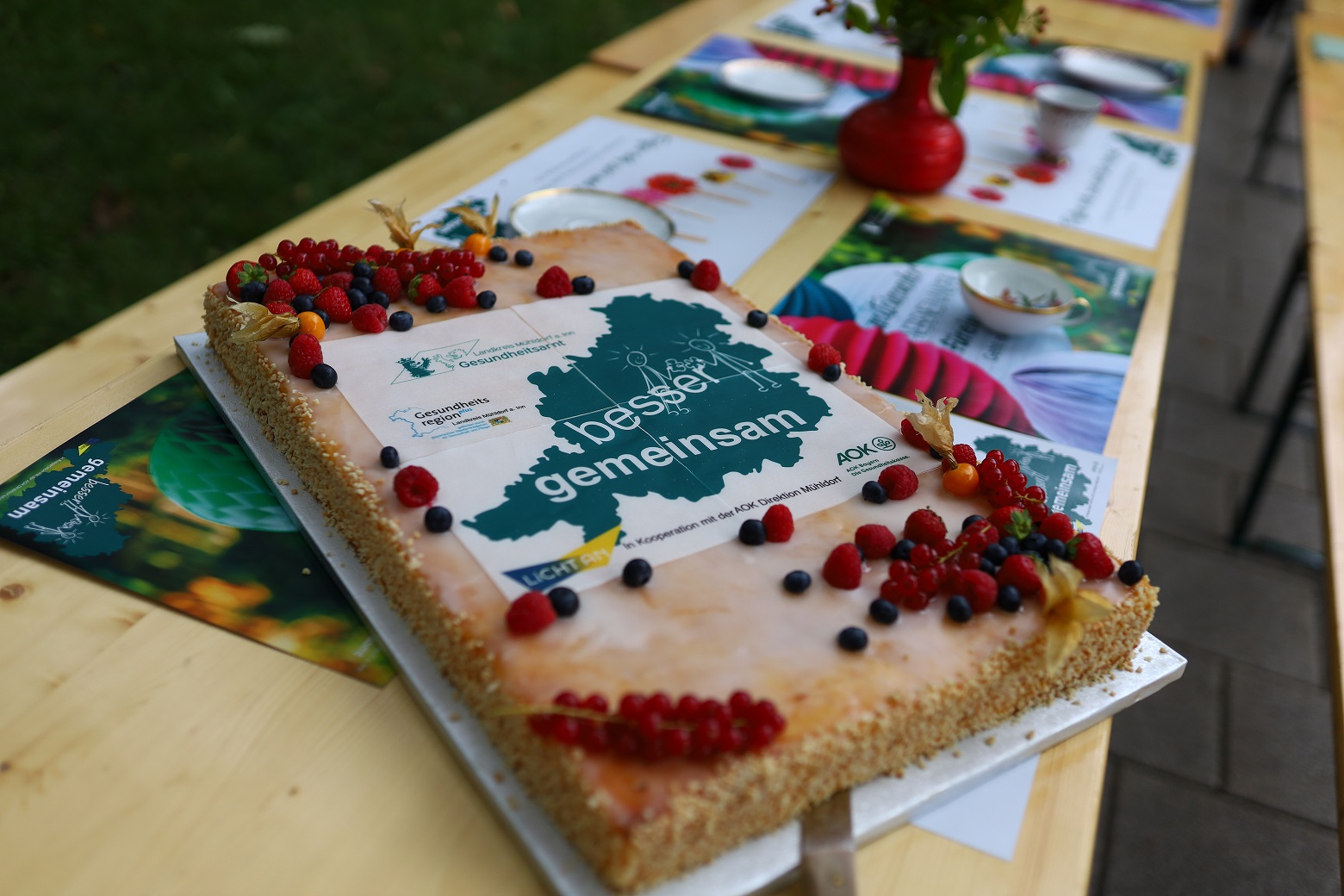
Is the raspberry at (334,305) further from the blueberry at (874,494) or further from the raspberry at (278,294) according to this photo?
the blueberry at (874,494)

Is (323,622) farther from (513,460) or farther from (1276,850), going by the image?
(1276,850)

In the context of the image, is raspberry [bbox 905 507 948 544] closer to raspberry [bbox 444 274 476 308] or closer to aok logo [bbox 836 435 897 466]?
aok logo [bbox 836 435 897 466]

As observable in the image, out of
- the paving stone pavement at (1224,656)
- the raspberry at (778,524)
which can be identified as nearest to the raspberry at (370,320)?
the raspberry at (778,524)

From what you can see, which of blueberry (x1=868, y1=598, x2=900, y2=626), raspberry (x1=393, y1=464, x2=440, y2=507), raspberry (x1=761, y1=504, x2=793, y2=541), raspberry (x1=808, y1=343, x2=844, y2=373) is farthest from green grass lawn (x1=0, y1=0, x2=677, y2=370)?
blueberry (x1=868, y1=598, x2=900, y2=626)

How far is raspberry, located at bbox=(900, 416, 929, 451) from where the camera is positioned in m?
1.06

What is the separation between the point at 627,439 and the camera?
1027 mm

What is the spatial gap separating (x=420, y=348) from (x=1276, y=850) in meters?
1.60

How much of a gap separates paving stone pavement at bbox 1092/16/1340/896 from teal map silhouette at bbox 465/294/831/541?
41.8 inches

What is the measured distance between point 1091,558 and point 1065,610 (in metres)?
0.07

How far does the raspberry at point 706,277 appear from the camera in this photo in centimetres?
129

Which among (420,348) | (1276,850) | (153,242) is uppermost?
(420,348)

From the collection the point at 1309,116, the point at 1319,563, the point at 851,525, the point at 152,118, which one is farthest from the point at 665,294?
the point at 152,118

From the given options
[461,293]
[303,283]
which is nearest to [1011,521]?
[461,293]

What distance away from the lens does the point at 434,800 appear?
0.81 meters
